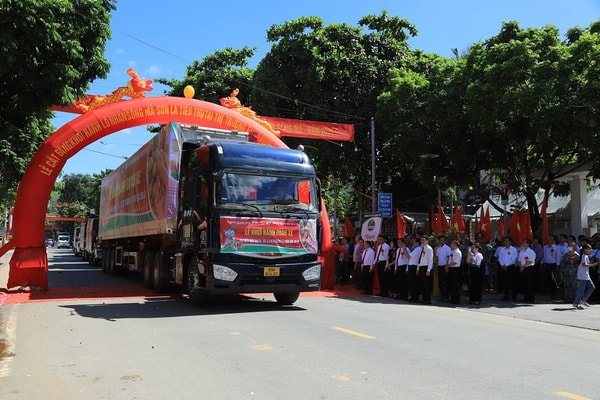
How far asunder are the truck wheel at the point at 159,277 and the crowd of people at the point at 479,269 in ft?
18.9

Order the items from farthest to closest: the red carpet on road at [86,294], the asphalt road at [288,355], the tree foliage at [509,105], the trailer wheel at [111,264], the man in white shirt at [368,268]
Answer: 1. the trailer wheel at [111,264]
2. the man in white shirt at [368,268]
3. the tree foliage at [509,105]
4. the red carpet on road at [86,294]
5. the asphalt road at [288,355]

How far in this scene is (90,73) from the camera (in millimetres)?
11516

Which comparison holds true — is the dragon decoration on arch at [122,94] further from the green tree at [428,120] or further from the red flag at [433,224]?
the red flag at [433,224]

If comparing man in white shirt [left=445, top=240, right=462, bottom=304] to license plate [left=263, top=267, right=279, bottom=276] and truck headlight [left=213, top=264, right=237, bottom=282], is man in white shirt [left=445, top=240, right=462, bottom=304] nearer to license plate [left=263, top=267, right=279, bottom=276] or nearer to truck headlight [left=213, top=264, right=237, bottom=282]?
license plate [left=263, top=267, right=279, bottom=276]

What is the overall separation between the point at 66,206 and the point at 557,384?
99.5 meters

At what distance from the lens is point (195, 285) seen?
A: 446 inches

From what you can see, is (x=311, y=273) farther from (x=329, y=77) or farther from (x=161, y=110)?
(x=329, y=77)

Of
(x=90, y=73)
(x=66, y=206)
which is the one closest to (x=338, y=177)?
(x=90, y=73)

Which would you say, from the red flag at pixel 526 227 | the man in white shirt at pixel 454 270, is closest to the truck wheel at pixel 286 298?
the man in white shirt at pixel 454 270

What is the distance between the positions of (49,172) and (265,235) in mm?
7559

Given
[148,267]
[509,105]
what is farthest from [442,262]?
[148,267]

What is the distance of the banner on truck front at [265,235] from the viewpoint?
10.4 meters

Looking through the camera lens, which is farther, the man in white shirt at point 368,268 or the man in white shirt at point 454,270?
the man in white shirt at point 368,268

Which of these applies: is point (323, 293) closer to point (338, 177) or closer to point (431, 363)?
point (431, 363)
